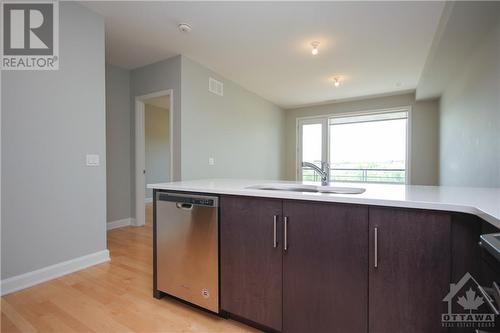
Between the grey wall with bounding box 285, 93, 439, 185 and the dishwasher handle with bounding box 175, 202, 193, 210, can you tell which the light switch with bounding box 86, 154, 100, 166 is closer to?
the dishwasher handle with bounding box 175, 202, 193, 210

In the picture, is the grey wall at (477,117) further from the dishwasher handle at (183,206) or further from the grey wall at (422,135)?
the dishwasher handle at (183,206)

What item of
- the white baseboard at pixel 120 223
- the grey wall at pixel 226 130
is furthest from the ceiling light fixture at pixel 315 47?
the white baseboard at pixel 120 223

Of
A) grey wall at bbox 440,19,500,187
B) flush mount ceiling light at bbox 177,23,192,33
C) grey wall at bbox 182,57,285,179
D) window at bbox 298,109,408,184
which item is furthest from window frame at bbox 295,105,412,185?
flush mount ceiling light at bbox 177,23,192,33

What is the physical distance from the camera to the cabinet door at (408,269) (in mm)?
1039

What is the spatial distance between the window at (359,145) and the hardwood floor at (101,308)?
16.5 feet

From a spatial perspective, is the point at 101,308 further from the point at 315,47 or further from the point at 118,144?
the point at 315,47

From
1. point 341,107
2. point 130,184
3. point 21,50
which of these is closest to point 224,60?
point 21,50

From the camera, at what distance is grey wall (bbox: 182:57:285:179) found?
351 cm

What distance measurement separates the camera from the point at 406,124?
5348 mm

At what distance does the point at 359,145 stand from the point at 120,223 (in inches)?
225

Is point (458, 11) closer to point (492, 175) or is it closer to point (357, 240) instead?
point (492, 175)

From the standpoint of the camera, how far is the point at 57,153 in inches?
88.3

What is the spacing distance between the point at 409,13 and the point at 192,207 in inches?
114

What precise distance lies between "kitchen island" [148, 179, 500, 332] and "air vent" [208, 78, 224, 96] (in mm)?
2797
